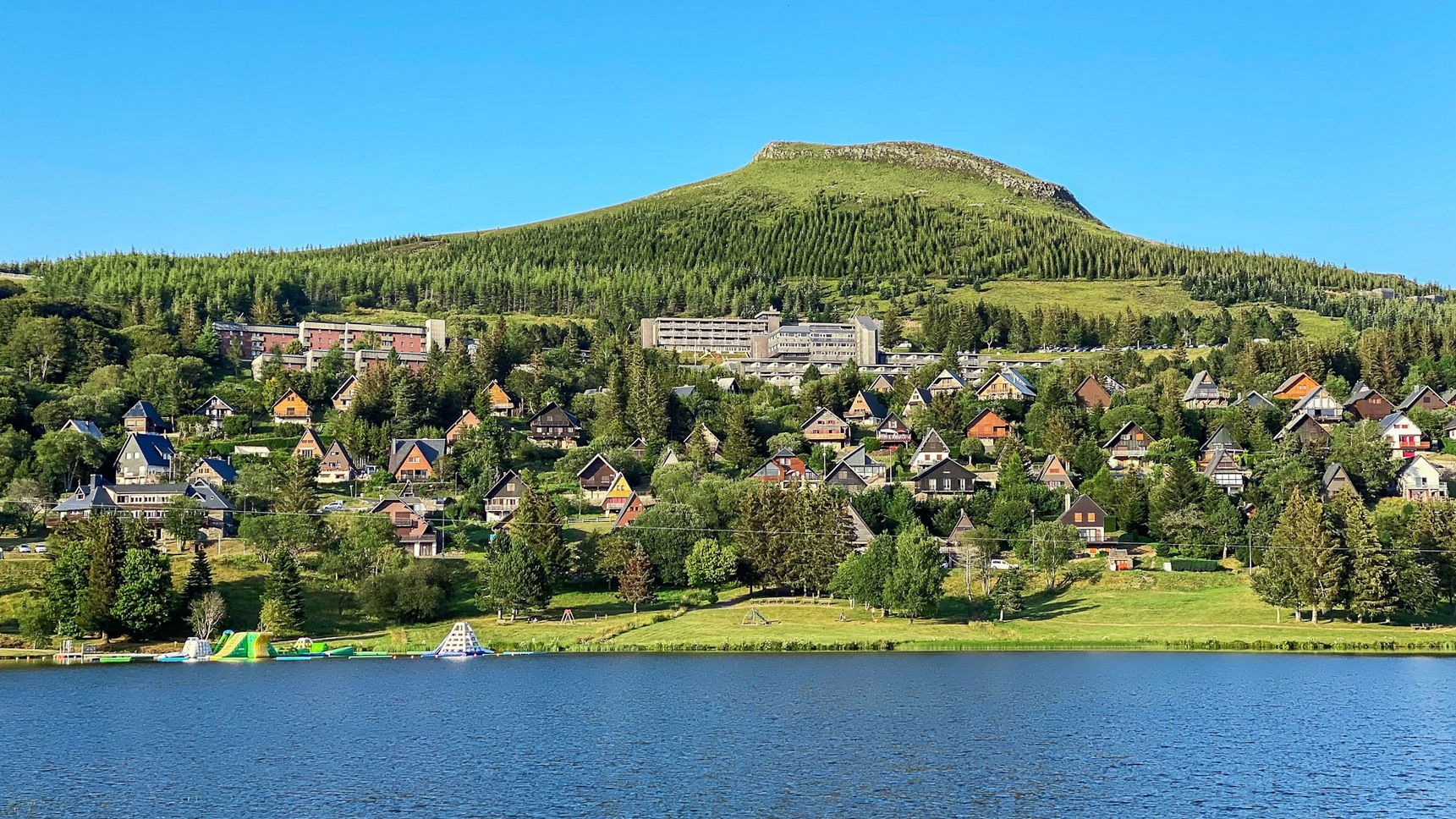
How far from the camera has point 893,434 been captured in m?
145

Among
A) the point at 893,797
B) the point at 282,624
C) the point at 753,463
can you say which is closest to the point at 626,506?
the point at 753,463

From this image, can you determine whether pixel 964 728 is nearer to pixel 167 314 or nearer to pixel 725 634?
pixel 725 634

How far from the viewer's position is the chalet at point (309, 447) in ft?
443

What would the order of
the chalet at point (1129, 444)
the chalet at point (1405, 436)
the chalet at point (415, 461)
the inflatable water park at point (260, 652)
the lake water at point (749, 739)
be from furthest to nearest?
the chalet at point (1129, 444) < the chalet at point (1405, 436) < the chalet at point (415, 461) < the inflatable water park at point (260, 652) < the lake water at point (749, 739)

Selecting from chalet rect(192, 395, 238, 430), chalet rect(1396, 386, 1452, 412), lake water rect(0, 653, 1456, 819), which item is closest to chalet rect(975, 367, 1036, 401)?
chalet rect(1396, 386, 1452, 412)

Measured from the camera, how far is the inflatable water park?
85375 millimetres

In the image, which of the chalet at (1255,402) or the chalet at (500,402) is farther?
the chalet at (500,402)

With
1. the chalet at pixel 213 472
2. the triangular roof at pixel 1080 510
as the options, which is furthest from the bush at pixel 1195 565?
the chalet at pixel 213 472

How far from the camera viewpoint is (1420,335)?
172 metres

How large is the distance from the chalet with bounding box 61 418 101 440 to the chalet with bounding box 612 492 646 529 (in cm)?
5304

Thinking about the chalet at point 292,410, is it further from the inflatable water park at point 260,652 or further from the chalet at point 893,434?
the inflatable water park at point 260,652

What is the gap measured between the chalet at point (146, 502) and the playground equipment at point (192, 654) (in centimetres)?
2365

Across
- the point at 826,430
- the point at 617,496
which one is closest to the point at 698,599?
the point at 617,496

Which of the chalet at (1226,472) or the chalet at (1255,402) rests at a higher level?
the chalet at (1255,402)
